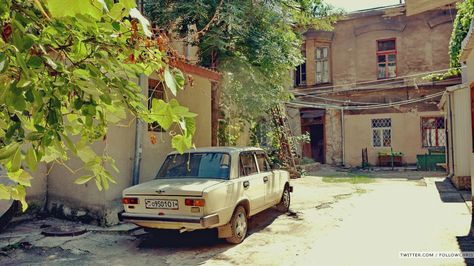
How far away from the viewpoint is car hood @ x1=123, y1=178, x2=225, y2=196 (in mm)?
5676

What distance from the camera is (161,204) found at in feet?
19.3

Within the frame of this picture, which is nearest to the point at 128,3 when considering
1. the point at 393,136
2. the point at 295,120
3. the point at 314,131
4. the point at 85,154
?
the point at 85,154

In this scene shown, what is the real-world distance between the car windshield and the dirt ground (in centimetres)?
120

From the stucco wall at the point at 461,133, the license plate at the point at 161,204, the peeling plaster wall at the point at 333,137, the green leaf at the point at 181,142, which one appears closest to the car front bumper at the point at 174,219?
the license plate at the point at 161,204

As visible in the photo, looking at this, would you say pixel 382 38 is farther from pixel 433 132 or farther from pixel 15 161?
pixel 15 161

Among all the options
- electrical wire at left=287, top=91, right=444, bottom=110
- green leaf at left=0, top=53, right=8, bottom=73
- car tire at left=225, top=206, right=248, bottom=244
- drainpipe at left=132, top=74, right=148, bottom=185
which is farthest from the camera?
electrical wire at left=287, top=91, right=444, bottom=110

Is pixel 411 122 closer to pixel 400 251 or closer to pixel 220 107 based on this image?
pixel 220 107

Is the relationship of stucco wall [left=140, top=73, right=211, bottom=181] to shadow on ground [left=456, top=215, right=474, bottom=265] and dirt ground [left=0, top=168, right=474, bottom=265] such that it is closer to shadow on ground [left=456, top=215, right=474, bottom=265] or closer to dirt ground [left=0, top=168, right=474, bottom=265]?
dirt ground [left=0, top=168, right=474, bottom=265]

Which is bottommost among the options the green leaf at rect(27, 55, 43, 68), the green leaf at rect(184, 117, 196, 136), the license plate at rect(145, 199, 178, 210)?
the license plate at rect(145, 199, 178, 210)

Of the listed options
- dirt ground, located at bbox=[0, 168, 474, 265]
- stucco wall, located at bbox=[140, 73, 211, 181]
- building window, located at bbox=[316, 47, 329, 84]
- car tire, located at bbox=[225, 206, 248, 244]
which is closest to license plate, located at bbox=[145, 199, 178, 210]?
dirt ground, located at bbox=[0, 168, 474, 265]

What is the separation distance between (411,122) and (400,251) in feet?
56.2

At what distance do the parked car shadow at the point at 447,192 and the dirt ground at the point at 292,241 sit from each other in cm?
28

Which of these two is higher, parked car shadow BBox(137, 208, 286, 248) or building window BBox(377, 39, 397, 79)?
building window BBox(377, 39, 397, 79)

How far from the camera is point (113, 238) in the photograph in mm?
6938
